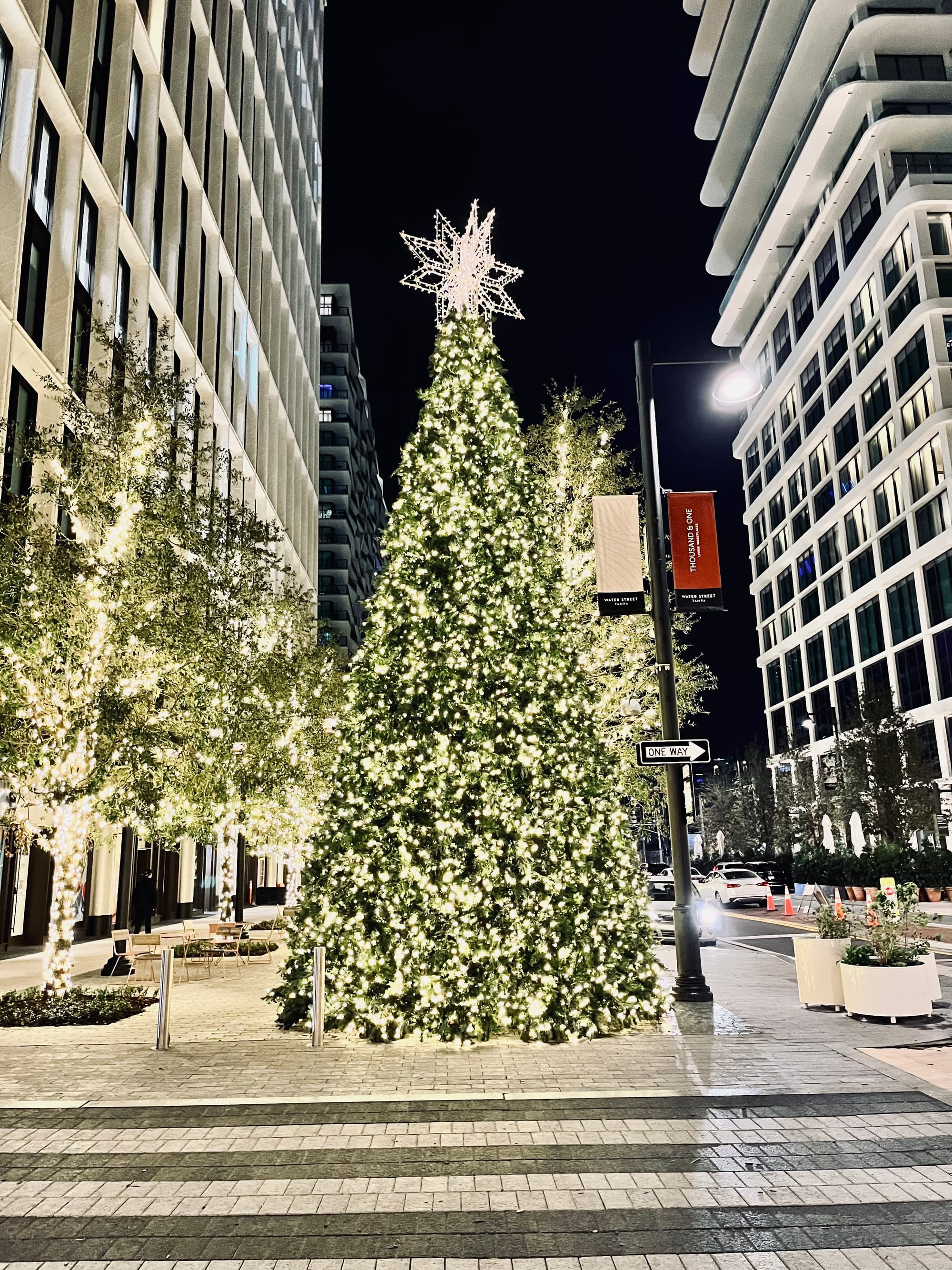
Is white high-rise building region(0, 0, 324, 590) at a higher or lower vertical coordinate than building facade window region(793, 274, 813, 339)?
lower

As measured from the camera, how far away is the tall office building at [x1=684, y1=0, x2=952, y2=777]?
180ft

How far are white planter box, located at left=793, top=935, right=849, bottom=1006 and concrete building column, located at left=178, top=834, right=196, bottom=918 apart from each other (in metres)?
25.5

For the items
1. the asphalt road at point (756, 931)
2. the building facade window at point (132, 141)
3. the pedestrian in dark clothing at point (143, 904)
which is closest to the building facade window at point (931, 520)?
the asphalt road at point (756, 931)

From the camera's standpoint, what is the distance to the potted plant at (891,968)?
35.2 feet

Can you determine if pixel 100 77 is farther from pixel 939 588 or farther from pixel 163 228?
pixel 939 588

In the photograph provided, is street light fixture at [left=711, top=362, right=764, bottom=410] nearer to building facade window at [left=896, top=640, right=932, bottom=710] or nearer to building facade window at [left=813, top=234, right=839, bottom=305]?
building facade window at [left=896, top=640, right=932, bottom=710]

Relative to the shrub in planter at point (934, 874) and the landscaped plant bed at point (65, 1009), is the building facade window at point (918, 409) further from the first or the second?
the landscaped plant bed at point (65, 1009)

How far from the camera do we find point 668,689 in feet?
40.2

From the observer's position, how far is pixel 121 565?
540 inches

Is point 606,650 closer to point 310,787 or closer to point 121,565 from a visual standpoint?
point 310,787

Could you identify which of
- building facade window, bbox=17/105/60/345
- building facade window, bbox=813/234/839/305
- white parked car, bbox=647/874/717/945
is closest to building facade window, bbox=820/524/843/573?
building facade window, bbox=813/234/839/305

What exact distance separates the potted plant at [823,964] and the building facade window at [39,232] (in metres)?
18.7

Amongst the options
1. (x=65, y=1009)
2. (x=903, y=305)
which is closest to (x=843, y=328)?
(x=903, y=305)

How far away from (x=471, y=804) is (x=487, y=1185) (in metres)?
4.96
